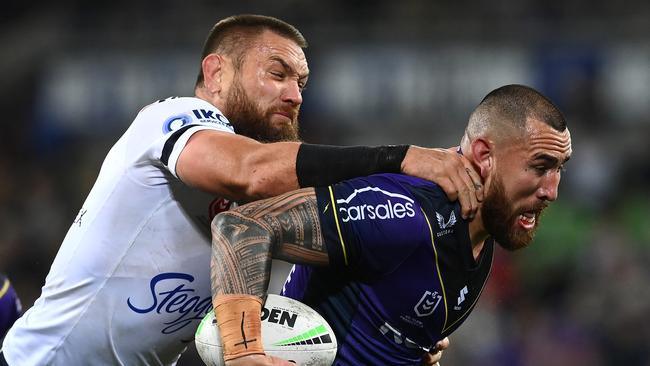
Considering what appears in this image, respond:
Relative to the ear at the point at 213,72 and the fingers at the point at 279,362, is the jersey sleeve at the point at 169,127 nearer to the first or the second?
the ear at the point at 213,72

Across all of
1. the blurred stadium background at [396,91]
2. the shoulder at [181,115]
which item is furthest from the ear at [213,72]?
the blurred stadium background at [396,91]

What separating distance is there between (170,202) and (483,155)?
119cm

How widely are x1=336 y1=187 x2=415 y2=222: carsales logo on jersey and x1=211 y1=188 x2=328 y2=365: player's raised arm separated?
0.11m

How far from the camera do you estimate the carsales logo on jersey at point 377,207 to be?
3512mm

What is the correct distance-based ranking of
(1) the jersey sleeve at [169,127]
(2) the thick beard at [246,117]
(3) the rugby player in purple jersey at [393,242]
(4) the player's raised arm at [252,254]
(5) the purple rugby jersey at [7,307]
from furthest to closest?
(5) the purple rugby jersey at [7,307]
(2) the thick beard at [246,117]
(1) the jersey sleeve at [169,127]
(3) the rugby player in purple jersey at [393,242]
(4) the player's raised arm at [252,254]

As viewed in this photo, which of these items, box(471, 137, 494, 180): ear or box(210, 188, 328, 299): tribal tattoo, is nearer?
box(210, 188, 328, 299): tribal tattoo

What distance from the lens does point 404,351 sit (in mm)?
3875

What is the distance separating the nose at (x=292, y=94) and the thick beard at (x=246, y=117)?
10cm

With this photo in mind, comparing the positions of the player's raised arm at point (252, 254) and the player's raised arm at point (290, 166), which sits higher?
the player's raised arm at point (290, 166)

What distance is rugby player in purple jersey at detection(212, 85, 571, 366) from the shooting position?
3.44 meters

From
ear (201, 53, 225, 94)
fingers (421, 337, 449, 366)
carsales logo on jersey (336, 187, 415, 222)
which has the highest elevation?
ear (201, 53, 225, 94)

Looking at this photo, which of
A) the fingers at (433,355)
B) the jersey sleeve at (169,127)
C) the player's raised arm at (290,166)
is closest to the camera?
the player's raised arm at (290,166)

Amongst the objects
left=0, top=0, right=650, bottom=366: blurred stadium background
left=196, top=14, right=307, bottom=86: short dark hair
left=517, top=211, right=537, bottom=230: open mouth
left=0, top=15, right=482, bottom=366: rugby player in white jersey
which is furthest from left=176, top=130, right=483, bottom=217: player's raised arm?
left=0, top=0, right=650, bottom=366: blurred stadium background

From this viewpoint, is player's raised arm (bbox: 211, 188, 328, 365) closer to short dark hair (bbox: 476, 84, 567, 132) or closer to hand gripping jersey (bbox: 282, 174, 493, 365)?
hand gripping jersey (bbox: 282, 174, 493, 365)
